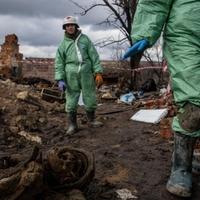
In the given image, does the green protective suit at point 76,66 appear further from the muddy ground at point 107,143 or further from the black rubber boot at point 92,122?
the muddy ground at point 107,143

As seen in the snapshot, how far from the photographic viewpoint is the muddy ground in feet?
12.9

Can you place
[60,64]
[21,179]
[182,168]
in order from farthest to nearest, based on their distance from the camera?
[60,64]
[182,168]
[21,179]

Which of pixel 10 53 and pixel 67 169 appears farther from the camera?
pixel 10 53

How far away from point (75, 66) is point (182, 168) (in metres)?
3.72

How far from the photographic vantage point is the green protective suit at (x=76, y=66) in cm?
714

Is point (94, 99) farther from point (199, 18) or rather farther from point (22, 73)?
point (22, 73)

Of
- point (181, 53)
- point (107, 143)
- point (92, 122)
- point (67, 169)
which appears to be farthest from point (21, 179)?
point (92, 122)

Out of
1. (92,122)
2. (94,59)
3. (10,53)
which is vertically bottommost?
(92,122)

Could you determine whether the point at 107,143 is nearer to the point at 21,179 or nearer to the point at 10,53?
the point at 21,179

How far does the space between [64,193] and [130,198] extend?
1.85 ft

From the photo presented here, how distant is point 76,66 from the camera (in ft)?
23.5

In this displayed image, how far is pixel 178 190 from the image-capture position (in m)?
3.60

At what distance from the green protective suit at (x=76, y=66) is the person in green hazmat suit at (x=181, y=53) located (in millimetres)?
3522

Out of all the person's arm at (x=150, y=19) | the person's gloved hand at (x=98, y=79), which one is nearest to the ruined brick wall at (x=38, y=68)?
the person's gloved hand at (x=98, y=79)
